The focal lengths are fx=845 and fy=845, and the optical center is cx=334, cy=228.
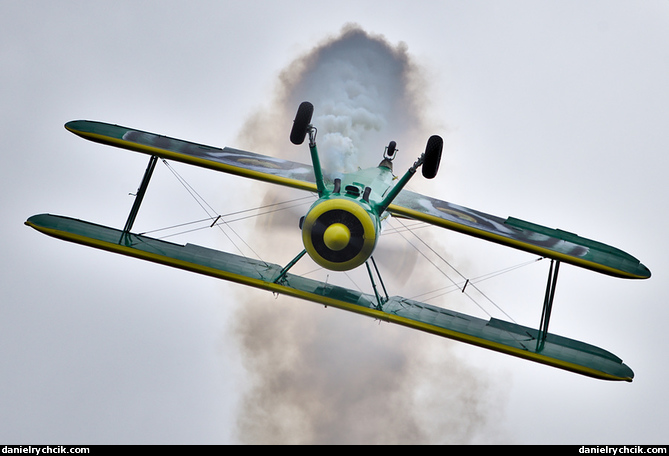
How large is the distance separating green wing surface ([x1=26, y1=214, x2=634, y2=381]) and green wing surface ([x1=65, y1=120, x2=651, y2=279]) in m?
1.96

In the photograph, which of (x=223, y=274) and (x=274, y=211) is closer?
(x=223, y=274)

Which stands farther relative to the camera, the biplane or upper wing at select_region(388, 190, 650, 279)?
the biplane

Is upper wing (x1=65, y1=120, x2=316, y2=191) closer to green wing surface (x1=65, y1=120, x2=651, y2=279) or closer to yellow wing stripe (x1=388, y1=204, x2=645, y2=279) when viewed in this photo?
green wing surface (x1=65, y1=120, x2=651, y2=279)

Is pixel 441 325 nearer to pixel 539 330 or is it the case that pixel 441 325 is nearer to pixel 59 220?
pixel 539 330

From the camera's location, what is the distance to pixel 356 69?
28266 millimetres

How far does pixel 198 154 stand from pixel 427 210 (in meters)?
5.13

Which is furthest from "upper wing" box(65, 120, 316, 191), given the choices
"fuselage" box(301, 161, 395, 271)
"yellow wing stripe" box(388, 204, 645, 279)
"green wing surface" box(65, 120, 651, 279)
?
"yellow wing stripe" box(388, 204, 645, 279)

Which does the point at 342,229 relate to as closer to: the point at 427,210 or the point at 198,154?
the point at 427,210

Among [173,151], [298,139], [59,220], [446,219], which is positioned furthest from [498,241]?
[59,220]

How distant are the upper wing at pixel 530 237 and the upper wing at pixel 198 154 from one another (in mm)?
2441

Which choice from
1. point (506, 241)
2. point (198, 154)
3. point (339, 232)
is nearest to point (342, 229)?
point (339, 232)

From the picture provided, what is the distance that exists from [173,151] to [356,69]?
1138 centimetres

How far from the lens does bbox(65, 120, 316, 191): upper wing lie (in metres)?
18.3

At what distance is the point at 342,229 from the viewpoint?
53.2ft
